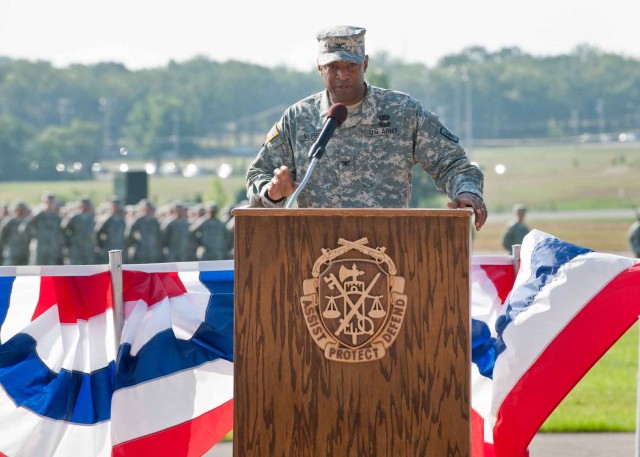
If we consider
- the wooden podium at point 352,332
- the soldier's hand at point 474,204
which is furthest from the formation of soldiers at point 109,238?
the wooden podium at point 352,332

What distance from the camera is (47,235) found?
23031 mm

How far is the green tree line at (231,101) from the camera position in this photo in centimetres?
7856

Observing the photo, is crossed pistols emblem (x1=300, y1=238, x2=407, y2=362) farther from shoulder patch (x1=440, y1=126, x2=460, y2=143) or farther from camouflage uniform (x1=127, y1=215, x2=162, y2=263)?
camouflage uniform (x1=127, y1=215, x2=162, y2=263)

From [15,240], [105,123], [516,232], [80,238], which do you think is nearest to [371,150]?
[516,232]

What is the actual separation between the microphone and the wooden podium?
324mm

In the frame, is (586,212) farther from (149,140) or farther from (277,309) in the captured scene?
(277,309)

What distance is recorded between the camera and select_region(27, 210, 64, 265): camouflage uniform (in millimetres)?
22955

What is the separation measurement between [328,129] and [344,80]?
0.54 m

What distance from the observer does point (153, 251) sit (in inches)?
922

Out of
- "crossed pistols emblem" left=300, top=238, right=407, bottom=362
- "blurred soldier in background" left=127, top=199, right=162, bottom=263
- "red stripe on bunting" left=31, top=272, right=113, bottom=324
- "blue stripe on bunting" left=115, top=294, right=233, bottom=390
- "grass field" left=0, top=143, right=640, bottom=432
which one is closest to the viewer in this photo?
"crossed pistols emblem" left=300, top=238, right=407, bottom=362

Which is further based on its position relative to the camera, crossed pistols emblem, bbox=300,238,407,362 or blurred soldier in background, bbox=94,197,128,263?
blurred soldier in background, bbox=94,197,128,263

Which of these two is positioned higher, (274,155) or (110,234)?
(274,155)

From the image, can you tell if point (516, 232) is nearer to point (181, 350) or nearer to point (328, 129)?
point (181, 350)

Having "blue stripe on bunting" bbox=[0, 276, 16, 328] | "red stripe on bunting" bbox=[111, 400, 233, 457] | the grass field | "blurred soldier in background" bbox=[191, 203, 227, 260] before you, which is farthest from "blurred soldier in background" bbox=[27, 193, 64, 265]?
the grass field
